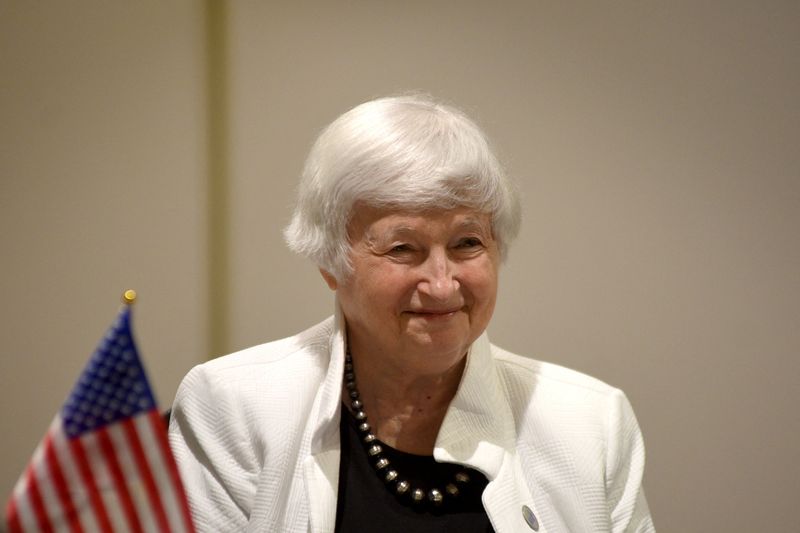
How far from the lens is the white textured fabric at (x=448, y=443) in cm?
146

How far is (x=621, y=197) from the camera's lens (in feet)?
6.91

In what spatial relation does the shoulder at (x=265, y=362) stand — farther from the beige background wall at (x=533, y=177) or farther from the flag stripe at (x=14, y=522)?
the flag stripe at (x=14, y=522)

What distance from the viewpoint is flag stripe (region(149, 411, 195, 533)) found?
0.91 meters

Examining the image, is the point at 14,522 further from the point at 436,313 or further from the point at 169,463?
the point at 436,313

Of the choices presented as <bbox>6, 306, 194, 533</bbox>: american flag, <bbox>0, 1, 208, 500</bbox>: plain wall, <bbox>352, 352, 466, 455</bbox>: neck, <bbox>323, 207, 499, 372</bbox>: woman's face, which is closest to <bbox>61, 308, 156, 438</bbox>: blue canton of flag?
<bbox>6, 306, 194, 533</bbox>: american flag

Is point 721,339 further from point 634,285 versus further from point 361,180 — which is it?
point 361,180

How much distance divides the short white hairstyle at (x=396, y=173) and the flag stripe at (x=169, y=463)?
580mm

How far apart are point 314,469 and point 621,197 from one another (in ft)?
3.55

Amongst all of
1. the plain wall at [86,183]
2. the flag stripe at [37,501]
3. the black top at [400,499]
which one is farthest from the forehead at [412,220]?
the plain wall at [86,183]

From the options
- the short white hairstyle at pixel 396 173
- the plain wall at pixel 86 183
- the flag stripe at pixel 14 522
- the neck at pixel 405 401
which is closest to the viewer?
the flag stripe at pixel 14 522

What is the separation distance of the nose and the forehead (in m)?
0.05

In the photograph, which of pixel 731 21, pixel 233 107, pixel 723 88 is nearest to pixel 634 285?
pixel 723 88

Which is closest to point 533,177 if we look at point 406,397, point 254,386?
point 406,397

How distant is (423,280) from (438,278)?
0.03m
